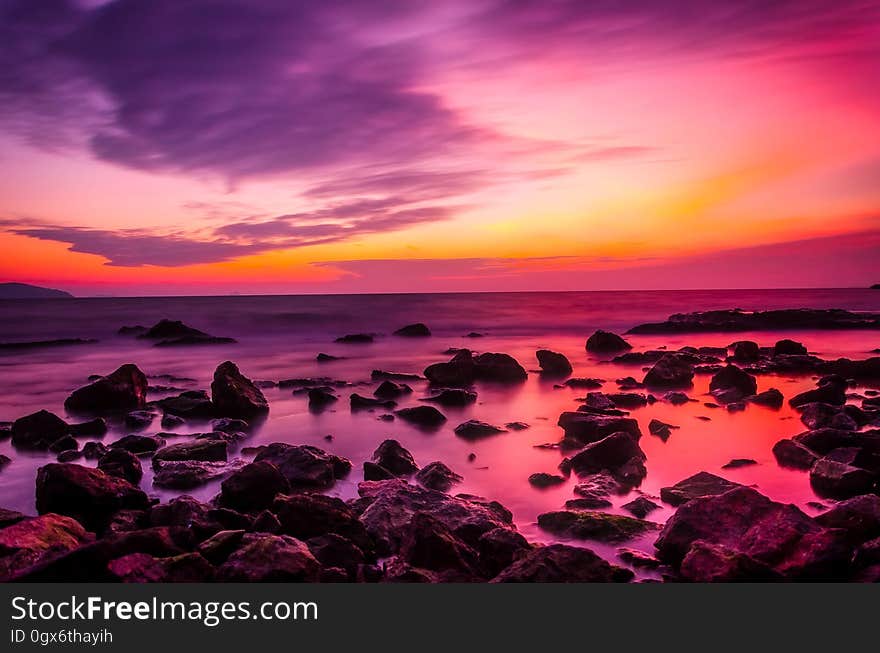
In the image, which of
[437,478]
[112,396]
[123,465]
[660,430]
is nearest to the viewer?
[437,478]

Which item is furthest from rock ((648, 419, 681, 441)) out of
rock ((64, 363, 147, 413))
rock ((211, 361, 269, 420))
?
rock ((64, 363, 147, 413))

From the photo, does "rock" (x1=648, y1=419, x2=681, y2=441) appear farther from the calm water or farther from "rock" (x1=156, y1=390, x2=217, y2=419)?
"rock" (x1=156, y1=390, x2=217, y2=419)

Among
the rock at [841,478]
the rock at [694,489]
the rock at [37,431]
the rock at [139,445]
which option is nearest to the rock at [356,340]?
the rock at [37,431]

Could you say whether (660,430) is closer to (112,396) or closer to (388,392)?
(388,392)

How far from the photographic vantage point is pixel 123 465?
1055 cm

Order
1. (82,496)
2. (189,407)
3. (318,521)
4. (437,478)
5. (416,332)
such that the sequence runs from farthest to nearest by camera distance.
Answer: (416,332), (189,407), (437,478), (82,496), (318,521)

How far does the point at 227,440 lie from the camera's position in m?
13.2

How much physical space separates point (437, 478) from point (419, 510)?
254 centimetres

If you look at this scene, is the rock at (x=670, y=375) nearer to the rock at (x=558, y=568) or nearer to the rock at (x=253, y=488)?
the rock at (x=253, y=488)

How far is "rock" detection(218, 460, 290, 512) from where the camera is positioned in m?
8.66

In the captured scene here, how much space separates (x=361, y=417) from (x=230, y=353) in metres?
24.1

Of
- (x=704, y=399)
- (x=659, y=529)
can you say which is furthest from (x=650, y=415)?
(x=659, y=529)

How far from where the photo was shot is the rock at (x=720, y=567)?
575cm

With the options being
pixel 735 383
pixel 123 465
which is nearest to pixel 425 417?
pixel 123 465
